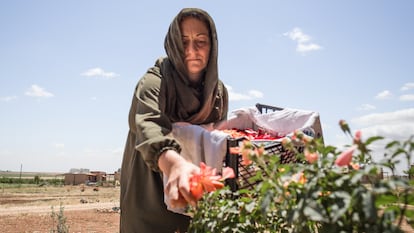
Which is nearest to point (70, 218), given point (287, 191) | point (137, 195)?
point (137, 195)

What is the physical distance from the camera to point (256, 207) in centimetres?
Result: 116

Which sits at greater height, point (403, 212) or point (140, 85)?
point (140, 85)

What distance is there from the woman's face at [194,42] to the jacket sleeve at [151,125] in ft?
0.64

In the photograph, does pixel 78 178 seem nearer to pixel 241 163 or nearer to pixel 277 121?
pixel 277 121

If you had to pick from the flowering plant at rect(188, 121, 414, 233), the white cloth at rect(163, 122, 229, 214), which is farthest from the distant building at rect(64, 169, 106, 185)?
the flowering plant at rect(188, 121, 414, 233)

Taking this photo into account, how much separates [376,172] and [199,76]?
130 cm


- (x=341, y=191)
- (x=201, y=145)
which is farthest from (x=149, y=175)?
(x=341, y=191)

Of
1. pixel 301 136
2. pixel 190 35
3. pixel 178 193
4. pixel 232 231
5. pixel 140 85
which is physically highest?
pixel 190 35

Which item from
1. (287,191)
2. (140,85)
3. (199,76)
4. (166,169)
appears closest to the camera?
(287,191)

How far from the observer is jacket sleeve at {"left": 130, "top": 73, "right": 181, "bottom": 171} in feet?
4.26

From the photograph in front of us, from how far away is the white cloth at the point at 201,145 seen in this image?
1522 mm

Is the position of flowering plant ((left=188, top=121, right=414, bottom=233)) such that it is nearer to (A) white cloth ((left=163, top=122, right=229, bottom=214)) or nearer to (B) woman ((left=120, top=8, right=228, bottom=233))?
(A) white cloth ((left=163, top=122, right=229, bottom=214))

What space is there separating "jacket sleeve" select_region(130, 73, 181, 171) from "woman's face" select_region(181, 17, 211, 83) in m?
0.19

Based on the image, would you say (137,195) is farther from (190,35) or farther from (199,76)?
(190,35)
